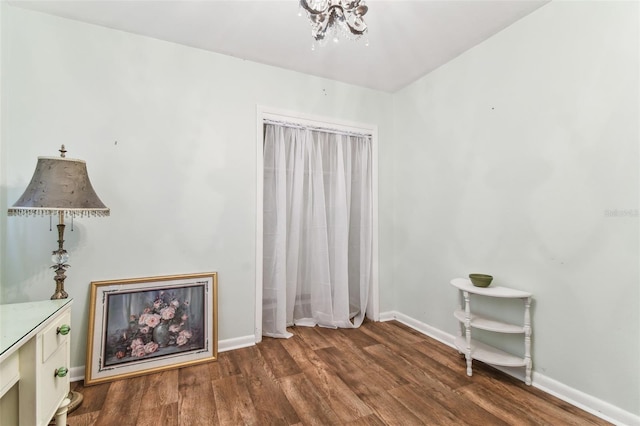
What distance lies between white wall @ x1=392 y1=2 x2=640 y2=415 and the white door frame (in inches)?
25.9

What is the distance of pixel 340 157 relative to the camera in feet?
10.2

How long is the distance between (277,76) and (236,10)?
0.80 metres

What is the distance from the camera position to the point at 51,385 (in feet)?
4.53

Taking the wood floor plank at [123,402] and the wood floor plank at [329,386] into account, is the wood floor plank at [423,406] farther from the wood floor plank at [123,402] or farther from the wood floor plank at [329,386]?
the wood floor plank at [123,402]

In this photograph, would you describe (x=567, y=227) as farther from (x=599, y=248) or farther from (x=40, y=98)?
(x=40, y=98)

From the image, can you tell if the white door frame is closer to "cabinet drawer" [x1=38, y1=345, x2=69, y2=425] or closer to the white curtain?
the white curtain

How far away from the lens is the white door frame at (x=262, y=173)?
2699 mm

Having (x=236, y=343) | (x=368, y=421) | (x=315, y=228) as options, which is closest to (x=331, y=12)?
(x=315, y=228)

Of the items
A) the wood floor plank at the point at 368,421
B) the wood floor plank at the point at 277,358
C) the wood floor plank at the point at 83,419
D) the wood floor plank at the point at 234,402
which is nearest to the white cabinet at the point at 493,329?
the wood floor plank at the point at 368,421

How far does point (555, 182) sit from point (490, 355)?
130cm

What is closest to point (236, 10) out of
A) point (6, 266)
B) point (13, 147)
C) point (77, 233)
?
point (13, 147)

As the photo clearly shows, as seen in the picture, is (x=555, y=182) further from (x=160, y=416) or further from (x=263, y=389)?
(x=160, y=416)

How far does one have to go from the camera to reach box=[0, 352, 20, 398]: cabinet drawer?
1.09 meters

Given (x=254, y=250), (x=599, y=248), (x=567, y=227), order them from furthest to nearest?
(x=254, y=250), (x=567, y=227), (x=599, y=248)
